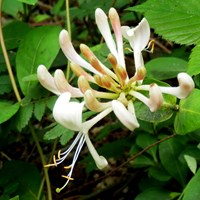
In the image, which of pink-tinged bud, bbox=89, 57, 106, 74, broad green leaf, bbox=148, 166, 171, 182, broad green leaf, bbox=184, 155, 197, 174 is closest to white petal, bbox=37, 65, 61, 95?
pink-tinged bud, bbox=89, 57, 106, 74

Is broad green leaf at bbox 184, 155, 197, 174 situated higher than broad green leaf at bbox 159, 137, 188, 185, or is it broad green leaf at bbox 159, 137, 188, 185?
broad green leaf at bbox 184, 155, 197, 174

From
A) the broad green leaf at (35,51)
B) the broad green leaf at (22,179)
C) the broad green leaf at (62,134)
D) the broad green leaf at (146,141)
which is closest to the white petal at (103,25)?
the broad green leaf at (62,134)

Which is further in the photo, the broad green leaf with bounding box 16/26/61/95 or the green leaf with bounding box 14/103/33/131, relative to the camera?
the broad green leaf with bounding box 16/26/61/95

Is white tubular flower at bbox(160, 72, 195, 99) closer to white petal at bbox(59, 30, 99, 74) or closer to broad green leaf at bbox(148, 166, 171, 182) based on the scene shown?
white petal at bbox(59, 30, 99, 74)

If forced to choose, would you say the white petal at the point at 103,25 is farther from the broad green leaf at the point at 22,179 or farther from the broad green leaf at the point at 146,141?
the broad green leaf at the point at 22,179

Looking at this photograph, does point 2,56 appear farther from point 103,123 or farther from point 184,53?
point 103,123

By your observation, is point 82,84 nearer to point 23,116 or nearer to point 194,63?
point 194,63

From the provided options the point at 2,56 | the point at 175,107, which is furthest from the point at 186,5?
the point at 2,56

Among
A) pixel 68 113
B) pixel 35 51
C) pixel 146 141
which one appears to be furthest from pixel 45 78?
pixel 146 141
